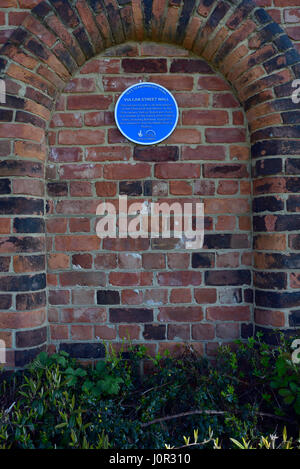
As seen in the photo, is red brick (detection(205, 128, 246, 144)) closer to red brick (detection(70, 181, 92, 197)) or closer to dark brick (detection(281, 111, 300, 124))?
dark brick (detection(281, 111, 300, 124))

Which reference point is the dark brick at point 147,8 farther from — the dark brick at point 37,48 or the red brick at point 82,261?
the red brick at point 82,261

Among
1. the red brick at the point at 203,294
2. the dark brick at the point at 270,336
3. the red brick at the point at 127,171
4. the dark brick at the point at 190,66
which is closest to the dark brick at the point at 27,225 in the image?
the red brick at the point at 127,171

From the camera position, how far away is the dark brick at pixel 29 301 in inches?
85.9

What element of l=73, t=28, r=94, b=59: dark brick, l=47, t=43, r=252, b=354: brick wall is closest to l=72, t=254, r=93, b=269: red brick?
l=47, t=43, r=252, b=354: brick wall

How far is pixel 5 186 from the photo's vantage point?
7.10 ft

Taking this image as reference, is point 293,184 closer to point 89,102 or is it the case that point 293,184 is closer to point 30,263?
point 89,102

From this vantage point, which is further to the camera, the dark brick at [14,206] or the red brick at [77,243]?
the red brick at [77,243]

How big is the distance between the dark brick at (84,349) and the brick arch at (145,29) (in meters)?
0.21

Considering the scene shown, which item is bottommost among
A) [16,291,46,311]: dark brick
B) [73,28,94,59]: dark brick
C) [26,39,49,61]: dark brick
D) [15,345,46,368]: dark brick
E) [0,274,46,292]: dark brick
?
[15,345,46,368]: dark brick

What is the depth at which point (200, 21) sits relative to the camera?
2.18 metres

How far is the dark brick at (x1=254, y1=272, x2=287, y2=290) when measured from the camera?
2164 mm

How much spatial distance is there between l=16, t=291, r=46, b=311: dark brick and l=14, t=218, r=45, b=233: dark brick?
0.40m

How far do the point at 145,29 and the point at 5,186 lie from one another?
52.5 inches
